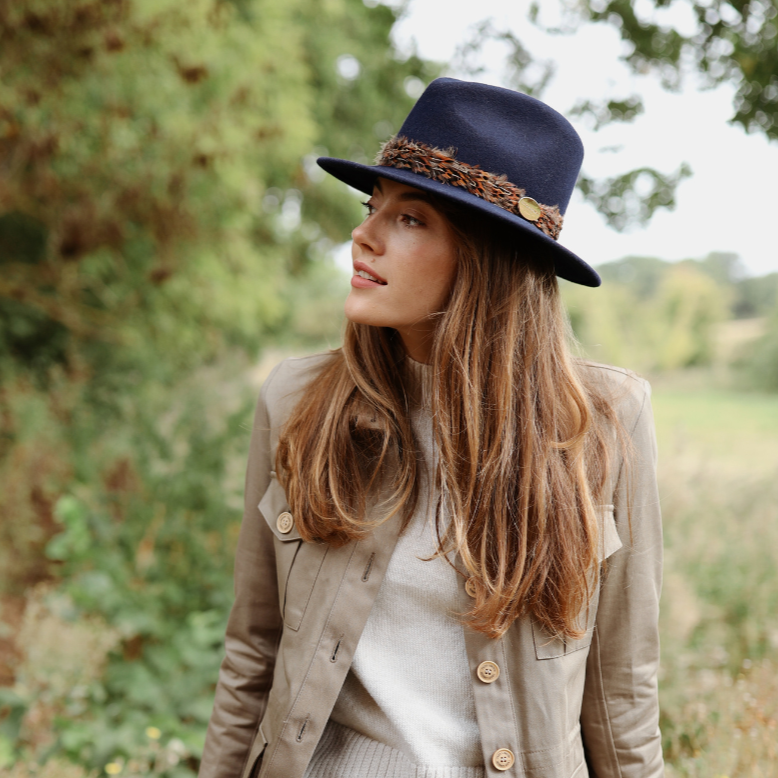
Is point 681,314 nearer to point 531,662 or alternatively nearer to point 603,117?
point 603,117

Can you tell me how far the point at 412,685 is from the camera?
1.44m

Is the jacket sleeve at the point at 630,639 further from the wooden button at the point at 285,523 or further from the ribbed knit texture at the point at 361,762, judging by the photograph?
the wooden button at the point at 285,523

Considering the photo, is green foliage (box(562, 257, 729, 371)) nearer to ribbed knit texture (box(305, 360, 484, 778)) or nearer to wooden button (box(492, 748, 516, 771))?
ribbed knit texture (box(305, 360, 484, 778))

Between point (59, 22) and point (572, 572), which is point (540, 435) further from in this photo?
point (59, 22)

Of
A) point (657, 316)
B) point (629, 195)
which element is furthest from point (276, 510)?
point (657, 316)

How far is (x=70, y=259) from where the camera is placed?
17.6 ft

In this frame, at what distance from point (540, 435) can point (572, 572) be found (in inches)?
11.6

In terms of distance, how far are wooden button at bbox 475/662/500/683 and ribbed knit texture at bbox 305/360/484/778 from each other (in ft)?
0.20

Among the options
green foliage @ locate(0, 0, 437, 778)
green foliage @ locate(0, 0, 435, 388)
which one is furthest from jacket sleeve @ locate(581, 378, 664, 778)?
green foliage @ locate(0, 0, 435, 388)

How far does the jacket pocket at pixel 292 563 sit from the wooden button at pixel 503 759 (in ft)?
1.59

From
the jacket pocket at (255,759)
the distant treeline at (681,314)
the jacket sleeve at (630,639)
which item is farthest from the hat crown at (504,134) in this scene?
the distant treeline at (681,314)

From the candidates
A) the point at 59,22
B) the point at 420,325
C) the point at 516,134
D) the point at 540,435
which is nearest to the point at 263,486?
the point at 420,325

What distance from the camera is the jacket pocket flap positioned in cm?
154

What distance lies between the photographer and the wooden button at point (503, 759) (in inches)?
53.3
